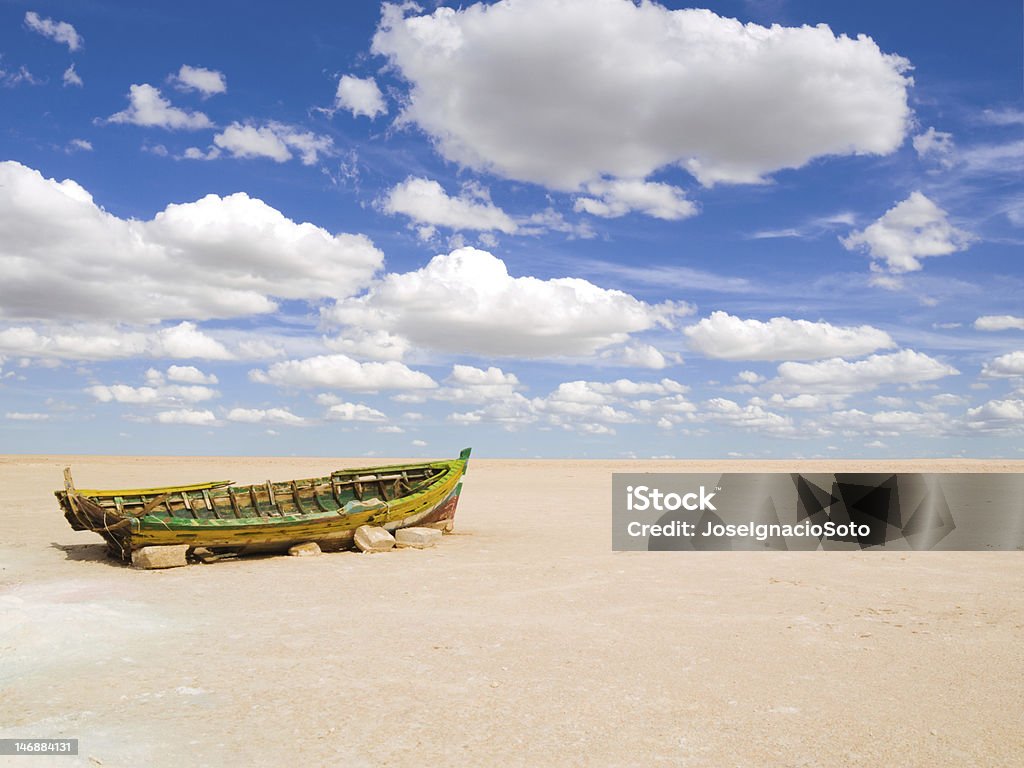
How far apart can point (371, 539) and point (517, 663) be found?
31.3 ft

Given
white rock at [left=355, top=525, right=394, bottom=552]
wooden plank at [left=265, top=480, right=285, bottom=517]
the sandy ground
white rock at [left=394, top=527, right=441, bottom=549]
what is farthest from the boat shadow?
white rock at [left=394, top=527, right=441, bottom=549]

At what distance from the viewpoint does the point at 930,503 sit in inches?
836

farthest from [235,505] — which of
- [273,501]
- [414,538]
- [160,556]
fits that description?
[414,538]

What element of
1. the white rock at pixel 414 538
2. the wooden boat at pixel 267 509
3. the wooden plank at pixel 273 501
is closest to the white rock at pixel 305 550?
the wooden boat at pixel 267 509

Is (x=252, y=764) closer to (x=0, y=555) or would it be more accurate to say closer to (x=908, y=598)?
(x=908, y=598)

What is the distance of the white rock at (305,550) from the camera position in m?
17.3

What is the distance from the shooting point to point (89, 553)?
1791 cm

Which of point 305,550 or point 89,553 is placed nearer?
point 305,550

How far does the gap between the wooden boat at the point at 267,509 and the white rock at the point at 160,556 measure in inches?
6.4

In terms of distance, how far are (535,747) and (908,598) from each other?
8841mm

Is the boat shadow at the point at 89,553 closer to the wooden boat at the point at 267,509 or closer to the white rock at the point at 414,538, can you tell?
the wooden boat at the point at 267,509

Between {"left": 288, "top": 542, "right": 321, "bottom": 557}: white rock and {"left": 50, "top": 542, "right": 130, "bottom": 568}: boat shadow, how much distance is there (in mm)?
3378

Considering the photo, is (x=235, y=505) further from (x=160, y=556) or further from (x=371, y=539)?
(x=371, y=539)

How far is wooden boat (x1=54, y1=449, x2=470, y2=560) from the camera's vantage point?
52.8 ft
